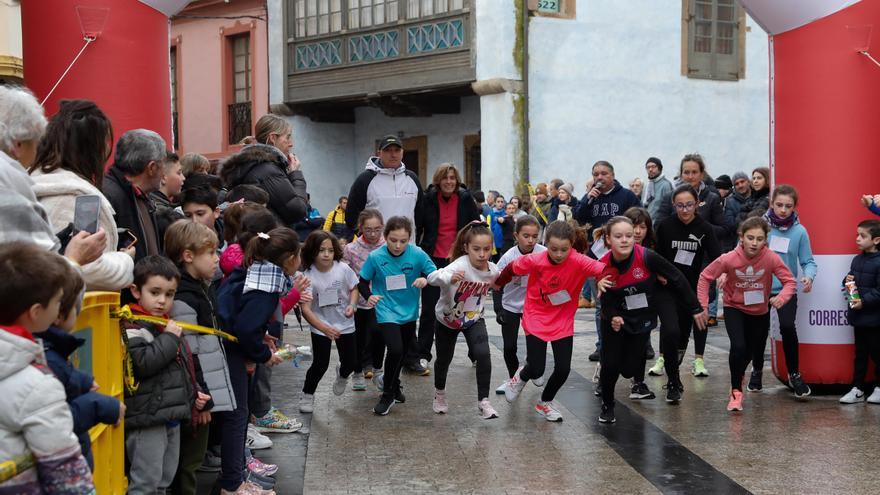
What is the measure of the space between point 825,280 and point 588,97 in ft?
52.6

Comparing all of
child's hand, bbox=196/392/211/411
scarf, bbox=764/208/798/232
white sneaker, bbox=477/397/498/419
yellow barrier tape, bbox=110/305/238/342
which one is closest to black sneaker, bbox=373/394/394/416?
white sneaker, bbox=477/397/498/419

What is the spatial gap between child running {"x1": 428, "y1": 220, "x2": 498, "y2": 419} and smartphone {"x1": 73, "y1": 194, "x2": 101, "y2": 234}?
383 cm

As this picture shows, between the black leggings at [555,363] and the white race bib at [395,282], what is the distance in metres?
0.99

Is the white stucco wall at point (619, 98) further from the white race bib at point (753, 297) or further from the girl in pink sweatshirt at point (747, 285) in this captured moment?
the white race bib at point (753, 297)

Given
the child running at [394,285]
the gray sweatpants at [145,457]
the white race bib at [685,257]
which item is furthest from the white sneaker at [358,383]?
the gray sweatpants at [145,457]

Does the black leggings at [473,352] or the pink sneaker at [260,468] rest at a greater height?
the black leggings at [473,352]

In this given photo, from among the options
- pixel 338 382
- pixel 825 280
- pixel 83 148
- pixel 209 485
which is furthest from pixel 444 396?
pixel 83 148

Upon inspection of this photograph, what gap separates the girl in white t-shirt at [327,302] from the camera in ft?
26.7

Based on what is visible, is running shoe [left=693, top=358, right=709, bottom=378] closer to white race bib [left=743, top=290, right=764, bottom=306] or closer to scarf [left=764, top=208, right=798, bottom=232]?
white race bib [left=743, top=290, right=764, bottom=306]

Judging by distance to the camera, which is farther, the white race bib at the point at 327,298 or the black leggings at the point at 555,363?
the white race bib at the point at 327,298

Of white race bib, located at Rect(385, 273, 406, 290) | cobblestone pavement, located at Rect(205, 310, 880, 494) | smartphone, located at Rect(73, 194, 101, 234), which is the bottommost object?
cobblestone pavement, located at Rect(205, 310, 880, 494)

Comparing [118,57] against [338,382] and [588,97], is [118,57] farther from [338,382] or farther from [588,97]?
[588,97]

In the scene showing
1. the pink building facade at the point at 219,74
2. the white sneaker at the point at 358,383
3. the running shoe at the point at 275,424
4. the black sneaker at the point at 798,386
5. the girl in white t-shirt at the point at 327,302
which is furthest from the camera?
the pink building facade at the point at 219,74

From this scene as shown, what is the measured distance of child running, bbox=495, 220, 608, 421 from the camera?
777 centimetres
